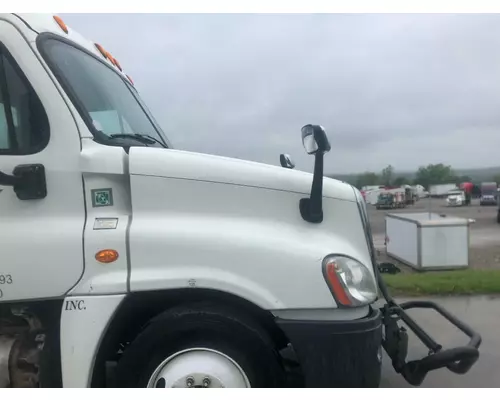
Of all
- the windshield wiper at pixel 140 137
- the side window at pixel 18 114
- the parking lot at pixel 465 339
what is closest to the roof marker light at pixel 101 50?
the windshield wiper at pixel 140 137

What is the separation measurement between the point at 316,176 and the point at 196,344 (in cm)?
108

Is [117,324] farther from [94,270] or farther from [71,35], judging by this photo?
[71,35]

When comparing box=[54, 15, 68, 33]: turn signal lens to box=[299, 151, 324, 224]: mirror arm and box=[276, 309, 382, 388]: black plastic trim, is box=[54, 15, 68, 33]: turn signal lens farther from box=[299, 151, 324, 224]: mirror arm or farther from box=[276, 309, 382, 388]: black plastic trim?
box=[276, 309, 382, 388]: black plastic trim

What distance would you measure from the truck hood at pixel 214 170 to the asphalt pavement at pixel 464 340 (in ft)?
6.30

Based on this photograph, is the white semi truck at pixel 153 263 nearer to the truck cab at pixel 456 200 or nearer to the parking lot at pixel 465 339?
the parking lot at pixel 465 339

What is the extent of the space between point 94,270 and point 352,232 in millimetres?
A: 1405

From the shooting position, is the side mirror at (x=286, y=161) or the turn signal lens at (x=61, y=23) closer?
the turn signal lens at (x=61, y=23)

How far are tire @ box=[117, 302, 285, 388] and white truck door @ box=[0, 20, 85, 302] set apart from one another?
1.60 ft

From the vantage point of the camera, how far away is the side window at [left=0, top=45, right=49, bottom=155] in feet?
8.60

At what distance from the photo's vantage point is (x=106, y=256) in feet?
8.30

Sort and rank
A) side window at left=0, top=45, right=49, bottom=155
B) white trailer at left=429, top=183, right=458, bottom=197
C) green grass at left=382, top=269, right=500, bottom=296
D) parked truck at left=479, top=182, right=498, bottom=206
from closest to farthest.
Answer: side window at left=0, top=45, right=49, bottom=155, green grass at left=382, top=269, right=500, bottom=296, white trailer at left=429, top=183, right=458, bottom=197, parked truck at left=479, top=182, right=498, bottom=206

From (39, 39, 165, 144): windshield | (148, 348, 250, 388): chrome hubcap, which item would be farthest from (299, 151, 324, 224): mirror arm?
(39, 39, 165, 144): windshield

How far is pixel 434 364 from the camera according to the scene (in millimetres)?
2812

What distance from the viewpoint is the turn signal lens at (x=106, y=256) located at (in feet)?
8.29
